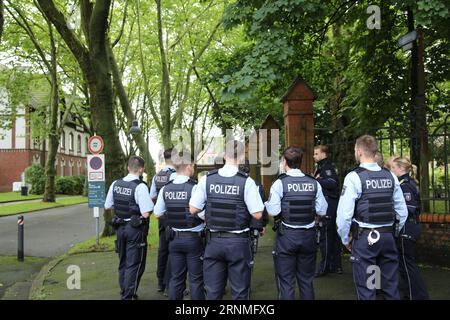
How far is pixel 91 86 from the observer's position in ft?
40.8

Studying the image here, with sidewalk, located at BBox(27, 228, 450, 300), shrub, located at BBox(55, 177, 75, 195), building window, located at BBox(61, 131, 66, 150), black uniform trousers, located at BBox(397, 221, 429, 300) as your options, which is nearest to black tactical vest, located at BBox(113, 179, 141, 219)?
sidewalk, located at BBox(27, 228, 450, 300)

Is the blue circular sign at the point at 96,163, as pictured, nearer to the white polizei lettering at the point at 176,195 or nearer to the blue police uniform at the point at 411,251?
the white polizei lettering at the point at 176,195

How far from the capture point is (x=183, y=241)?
546 cm

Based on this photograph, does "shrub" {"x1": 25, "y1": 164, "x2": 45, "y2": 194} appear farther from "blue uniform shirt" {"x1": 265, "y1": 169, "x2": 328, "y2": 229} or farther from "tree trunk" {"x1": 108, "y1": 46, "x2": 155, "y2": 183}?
"blue uniform shirt" {"x1": 265, "y1": 169, "x2": 328, "y2": 229}

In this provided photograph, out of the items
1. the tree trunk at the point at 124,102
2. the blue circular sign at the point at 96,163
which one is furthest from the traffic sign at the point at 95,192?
the tree trunk at the point at 124,102

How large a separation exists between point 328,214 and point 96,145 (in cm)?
636

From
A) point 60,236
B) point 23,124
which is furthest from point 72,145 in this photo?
point 60,236

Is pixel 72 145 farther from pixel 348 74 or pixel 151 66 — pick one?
pixel 348 74

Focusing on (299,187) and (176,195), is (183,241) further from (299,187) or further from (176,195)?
(299,187)

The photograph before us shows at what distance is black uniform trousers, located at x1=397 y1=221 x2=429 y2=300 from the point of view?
5.54 m

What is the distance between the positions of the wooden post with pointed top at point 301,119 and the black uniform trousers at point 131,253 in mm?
3955

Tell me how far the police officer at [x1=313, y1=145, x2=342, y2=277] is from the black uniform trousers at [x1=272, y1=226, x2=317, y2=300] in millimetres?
1811

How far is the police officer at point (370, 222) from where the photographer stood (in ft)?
15.9
